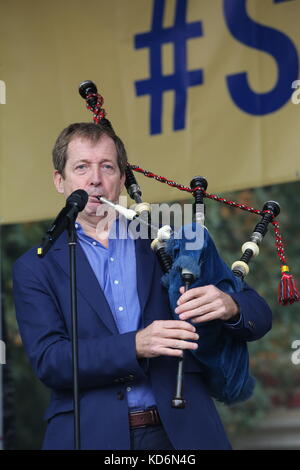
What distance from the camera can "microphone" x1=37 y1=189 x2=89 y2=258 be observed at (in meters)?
2.66

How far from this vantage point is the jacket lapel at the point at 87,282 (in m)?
2.84

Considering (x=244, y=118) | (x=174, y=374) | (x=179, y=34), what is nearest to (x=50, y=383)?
(x=174, y=374)

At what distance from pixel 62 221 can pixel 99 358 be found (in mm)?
444

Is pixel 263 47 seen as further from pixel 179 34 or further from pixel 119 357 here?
pixel 119 357

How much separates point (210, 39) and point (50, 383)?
7.35ft

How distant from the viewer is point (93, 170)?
3.12 m

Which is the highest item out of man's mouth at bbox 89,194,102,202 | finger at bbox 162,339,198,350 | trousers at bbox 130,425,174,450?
man's mouth at bbox 89,194,102,202

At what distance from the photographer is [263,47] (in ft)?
13.8

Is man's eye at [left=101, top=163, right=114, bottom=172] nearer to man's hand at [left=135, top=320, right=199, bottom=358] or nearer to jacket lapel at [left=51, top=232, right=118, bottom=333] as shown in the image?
jacket lapel at [left=51, top=232, right=118, bottom=333]

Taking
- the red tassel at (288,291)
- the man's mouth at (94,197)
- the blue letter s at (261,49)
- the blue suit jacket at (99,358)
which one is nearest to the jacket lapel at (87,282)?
the blue suit jacket at (99,358)

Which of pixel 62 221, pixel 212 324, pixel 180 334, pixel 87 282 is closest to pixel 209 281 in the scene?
pixel 212 324

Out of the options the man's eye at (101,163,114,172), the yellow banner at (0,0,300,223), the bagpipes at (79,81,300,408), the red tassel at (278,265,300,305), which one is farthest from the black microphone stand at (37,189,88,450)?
the yellow banner at (0,0,300,223)

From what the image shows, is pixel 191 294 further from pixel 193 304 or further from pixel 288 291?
pixel 288 291

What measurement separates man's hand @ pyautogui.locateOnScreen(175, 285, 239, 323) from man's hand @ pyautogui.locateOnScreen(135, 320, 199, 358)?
36 mm
